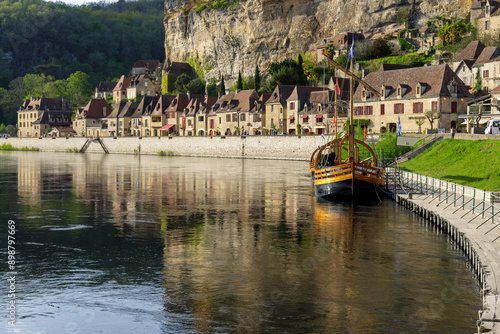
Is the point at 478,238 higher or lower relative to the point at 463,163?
lower

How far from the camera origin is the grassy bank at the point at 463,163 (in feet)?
129

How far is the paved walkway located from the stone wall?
4793 centimetres

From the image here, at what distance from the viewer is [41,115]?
16250 cm

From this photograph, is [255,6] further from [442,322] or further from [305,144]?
[442,322]

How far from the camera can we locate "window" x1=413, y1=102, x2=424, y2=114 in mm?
79125

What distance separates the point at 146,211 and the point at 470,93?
188ft

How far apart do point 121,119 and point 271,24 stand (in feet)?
131

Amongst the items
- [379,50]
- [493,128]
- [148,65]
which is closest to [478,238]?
[493,128]

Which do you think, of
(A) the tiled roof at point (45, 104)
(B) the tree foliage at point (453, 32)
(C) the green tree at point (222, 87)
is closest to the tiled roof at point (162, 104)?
(C) the green tree at point (222, 87)

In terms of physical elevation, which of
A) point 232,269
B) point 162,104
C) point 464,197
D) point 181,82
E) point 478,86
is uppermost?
point 181,82

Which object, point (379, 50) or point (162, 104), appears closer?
point (379, 50)

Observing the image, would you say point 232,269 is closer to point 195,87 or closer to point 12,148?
point 195,87

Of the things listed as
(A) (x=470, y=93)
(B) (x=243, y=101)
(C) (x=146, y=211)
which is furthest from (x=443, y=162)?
(B) (x=243, y=101)

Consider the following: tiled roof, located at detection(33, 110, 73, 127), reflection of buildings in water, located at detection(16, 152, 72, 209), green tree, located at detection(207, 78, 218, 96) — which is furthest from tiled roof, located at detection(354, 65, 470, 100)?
tiled roof, located at detection(33, 110, 73, 127)
